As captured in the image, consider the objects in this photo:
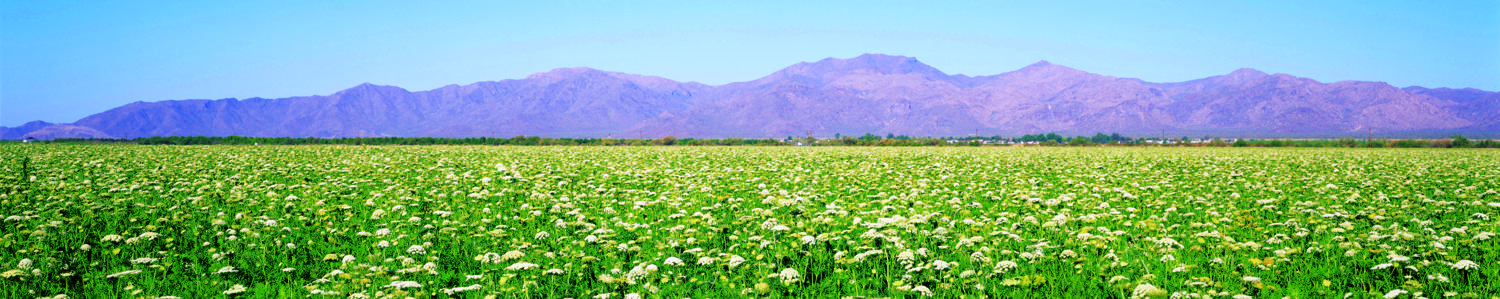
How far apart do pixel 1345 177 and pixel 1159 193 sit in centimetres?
865

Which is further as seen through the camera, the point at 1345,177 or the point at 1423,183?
the point at 1345,177

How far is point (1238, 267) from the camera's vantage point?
301 inches

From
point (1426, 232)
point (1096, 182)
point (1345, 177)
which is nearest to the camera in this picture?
point (1426, 232)

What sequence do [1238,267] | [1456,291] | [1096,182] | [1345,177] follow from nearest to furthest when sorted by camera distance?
[1456,291]
[1238,267]
[1096,182]
[1345,177]

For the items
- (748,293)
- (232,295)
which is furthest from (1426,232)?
(232,295)

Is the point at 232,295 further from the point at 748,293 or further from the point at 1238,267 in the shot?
the point at 1238,267

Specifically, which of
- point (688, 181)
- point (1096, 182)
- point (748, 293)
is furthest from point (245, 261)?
point (1096, 182)

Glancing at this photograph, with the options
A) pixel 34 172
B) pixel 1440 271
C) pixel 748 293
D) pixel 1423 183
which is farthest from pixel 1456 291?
pixel 34 172

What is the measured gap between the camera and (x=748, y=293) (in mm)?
6594

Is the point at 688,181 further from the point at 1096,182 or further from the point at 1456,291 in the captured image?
the point at 1456,291

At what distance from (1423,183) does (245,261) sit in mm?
22627

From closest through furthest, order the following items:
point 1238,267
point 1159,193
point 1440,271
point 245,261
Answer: point 1440,271, point 1238,267, point 245,261, point 1159,193

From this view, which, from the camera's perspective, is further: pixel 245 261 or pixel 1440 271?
pixel 245 261

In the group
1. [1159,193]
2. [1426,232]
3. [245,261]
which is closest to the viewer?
[245,261]
